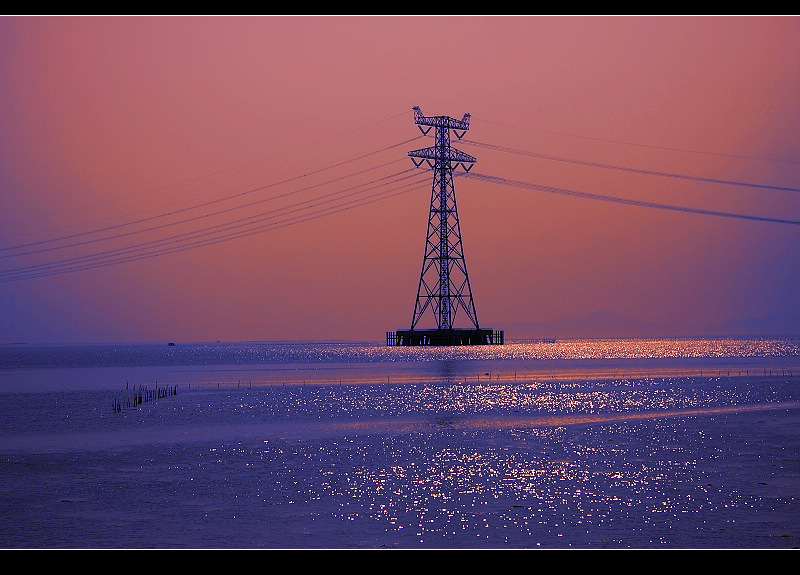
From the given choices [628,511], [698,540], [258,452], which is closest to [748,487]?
[628,511]

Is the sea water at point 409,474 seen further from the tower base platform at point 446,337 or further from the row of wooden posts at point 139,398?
the tower base platform at point 446,337

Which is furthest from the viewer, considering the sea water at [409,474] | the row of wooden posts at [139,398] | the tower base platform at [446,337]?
the tower base platform at [446,337]

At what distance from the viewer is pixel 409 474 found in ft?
102

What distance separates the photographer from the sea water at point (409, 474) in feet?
72.1

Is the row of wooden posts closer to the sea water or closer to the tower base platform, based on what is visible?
the sea water

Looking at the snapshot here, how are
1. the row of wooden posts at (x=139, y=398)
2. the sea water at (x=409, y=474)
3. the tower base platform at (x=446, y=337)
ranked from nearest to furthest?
the sea water at (x=409, y=474) → the row of wooden posts at (x=139, y=398) → the tower base platform at (x=446, y=337)

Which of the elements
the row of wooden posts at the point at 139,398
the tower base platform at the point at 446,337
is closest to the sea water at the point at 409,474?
the row of wooden posts at the point at 139,398

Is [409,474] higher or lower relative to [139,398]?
lower

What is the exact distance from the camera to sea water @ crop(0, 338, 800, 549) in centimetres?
2197

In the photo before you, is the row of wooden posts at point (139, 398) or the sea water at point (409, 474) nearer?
the sea water at point (409, 474)

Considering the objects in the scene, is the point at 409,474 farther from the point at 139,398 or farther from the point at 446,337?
the point at 446,337

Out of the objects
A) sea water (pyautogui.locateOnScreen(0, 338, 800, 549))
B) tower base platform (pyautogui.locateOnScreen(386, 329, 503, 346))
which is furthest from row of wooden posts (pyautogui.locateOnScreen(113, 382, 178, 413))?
tower base platform (pyautogui.locateOnScreen(386, 329, 503, 346))

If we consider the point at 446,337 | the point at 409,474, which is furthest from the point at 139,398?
the point at 446,337

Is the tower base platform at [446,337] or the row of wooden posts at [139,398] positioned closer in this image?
the row of wooden posts at [139,398]
